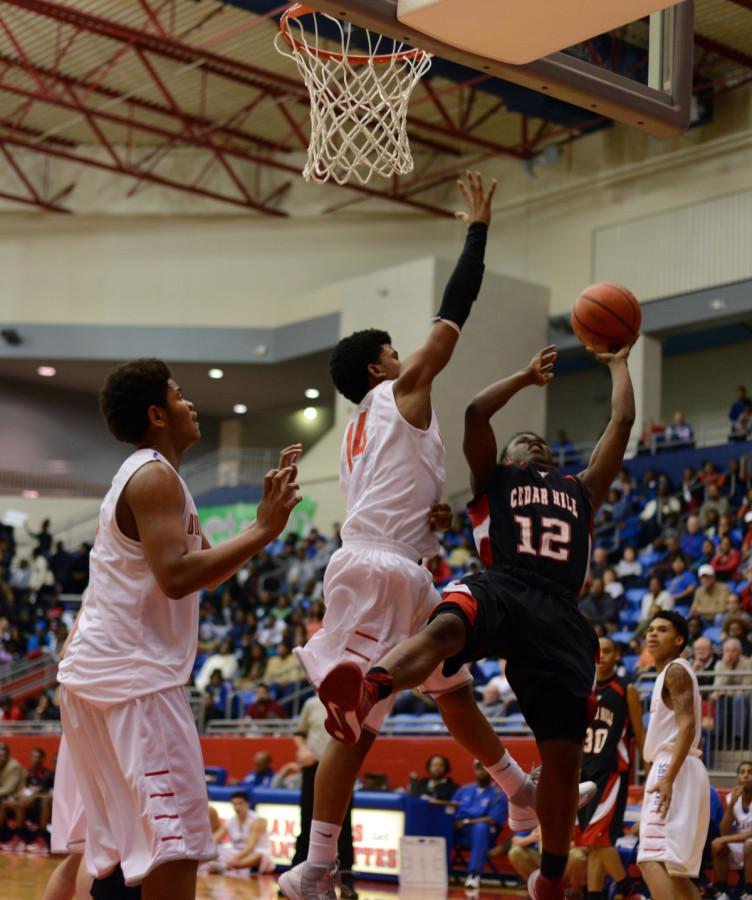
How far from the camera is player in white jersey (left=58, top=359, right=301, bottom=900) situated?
139 inches

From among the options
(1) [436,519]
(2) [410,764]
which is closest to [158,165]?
(2) [410,764]

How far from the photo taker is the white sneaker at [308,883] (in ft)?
14.7

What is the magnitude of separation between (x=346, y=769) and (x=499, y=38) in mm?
2631

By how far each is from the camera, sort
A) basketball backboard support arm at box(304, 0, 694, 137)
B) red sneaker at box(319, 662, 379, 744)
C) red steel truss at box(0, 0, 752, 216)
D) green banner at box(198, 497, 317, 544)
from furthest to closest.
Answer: green banner at box(198, 497, 317, 544)
red steel truss at box(0, 0, 752, 216)
basketball backboard support arm at box(304, 0, 694, 137)
red sneaker at box(319, 662, 379, 744)

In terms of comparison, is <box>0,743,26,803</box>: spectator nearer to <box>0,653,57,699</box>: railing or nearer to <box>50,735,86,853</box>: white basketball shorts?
<box>0,653,57,699</box>: railing

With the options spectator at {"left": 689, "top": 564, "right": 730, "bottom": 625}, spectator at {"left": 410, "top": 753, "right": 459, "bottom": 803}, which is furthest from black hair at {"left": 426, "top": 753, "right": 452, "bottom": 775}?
spectator at {"left": 689, "top": 564, "right": 730, "bottom": 625}

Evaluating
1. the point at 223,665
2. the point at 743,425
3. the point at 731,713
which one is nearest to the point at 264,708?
the point at 223,665

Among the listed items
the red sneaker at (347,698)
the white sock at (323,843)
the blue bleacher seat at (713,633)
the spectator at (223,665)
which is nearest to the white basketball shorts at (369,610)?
the white sock at (323,843)

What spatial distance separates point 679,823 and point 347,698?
310 cm

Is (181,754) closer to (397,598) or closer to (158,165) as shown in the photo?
(397,598)

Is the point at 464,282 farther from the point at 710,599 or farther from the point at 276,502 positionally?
the point at 710,599

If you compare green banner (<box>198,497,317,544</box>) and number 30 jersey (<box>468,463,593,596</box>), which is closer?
number 30 jersey (<box>468,463,593,596</box>)

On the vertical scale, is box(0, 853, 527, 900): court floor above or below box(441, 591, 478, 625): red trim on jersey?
below

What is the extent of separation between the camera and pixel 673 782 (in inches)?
257
